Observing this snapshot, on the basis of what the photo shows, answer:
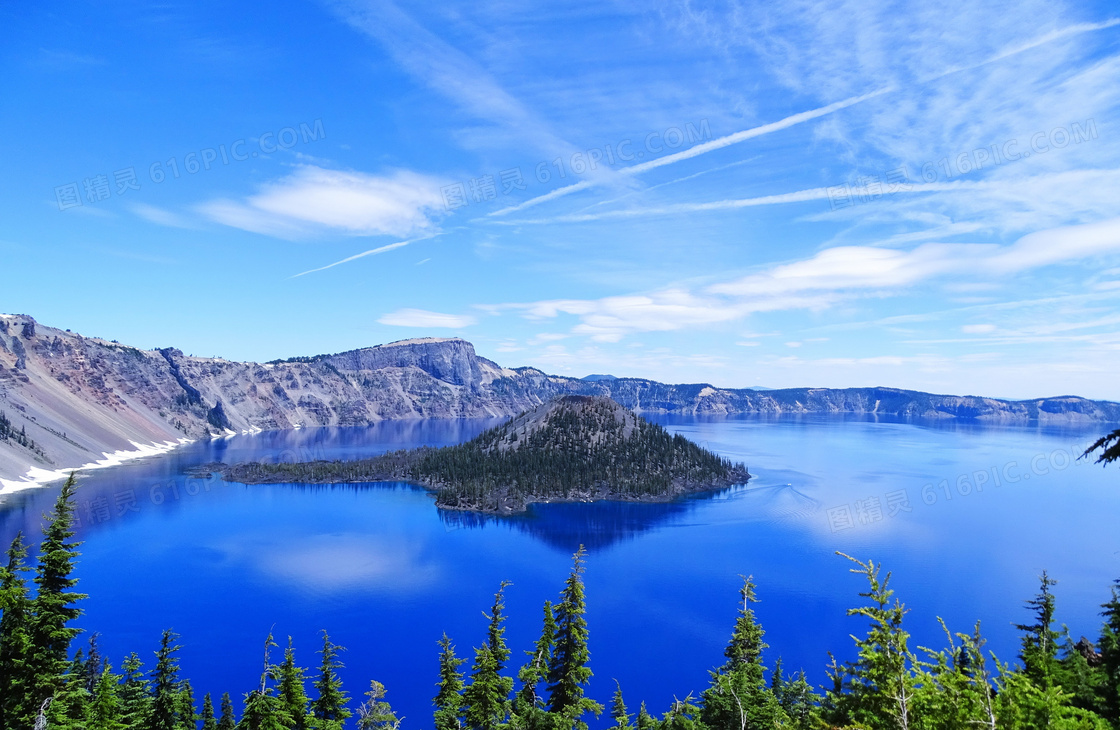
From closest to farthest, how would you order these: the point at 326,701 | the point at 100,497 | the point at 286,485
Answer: the point at 326,701
the point at 100,497
the point at 286,485

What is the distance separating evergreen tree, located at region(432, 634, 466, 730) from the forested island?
11085 centimetres

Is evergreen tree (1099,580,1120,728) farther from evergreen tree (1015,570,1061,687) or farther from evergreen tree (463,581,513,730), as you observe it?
evergreen tree (463,581,513,730)

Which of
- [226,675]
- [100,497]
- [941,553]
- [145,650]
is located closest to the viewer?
[226,675]

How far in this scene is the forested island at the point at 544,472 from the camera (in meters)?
156

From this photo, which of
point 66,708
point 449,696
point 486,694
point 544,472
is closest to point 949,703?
point 486,694

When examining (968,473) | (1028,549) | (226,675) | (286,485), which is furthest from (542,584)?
(968,473)

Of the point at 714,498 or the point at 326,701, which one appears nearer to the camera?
the point at 326,701

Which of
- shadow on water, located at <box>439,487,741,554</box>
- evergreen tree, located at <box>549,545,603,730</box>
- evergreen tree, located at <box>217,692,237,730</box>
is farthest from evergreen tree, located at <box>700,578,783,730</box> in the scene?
shadow on water, located at <box>439,487,741,554</box>

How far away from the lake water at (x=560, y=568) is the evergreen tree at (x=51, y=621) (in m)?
35.4

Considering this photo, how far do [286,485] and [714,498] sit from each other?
408ft

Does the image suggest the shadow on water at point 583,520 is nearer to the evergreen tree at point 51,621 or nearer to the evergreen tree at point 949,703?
the evergreen tree at point 51,621

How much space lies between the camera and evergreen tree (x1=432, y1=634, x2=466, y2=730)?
Answer: 3005 centimetres

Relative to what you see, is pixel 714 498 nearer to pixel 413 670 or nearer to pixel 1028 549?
pixel 1028 549

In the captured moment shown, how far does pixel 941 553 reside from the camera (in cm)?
10288
